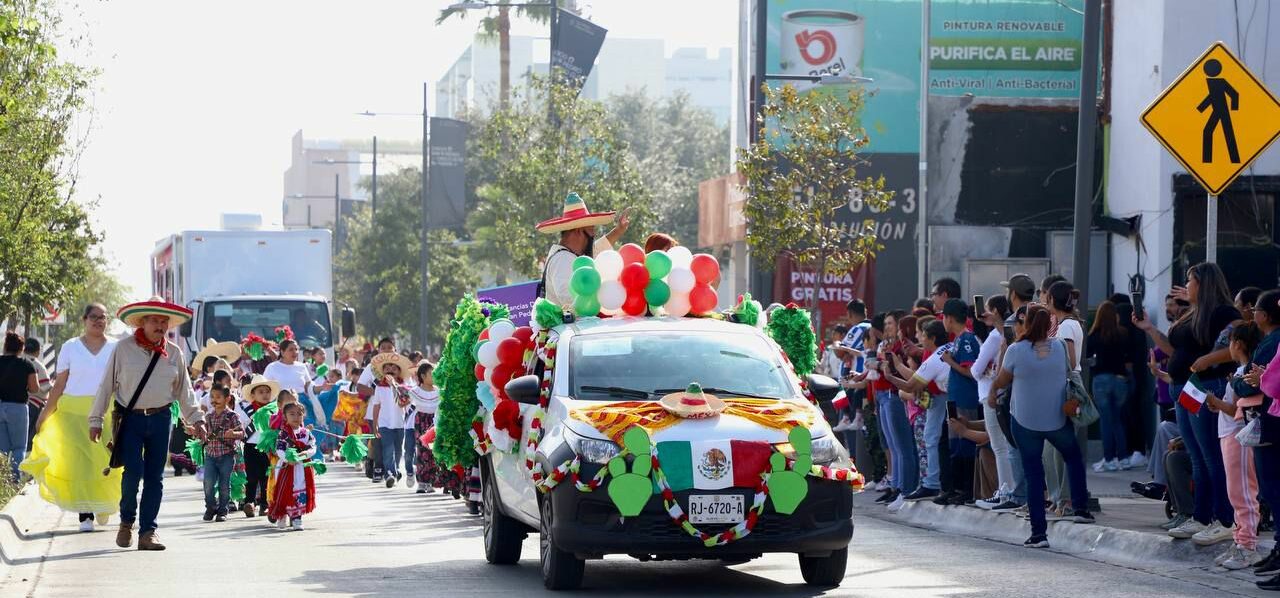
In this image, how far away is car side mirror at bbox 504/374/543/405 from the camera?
38.0 ft

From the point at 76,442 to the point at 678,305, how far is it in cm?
596

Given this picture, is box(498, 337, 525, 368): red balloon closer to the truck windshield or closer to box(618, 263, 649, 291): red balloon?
box(618, 263, 649, 291): red balloon

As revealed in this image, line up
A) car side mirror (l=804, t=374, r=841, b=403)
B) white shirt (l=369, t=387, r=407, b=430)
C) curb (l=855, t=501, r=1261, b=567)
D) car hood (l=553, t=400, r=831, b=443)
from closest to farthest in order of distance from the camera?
car hood (l=553, t=400, r=831, b=443)
car side mirror (l=804, t=374, r=841, b=403)
curb (l=855, t=501, r=1261, b=567)
white shirt (l=369, t=387, r=407, b=430)

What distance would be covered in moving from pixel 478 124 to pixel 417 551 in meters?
64.5

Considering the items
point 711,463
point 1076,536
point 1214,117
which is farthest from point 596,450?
point 1214,117

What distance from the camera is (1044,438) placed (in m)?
14.0

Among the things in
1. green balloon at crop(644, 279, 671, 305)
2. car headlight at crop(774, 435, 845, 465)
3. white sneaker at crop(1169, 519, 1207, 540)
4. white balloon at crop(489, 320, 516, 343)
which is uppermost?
green balloon at crop(644, 279, 671, 305)

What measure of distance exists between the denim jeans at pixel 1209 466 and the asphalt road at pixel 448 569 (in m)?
0.62

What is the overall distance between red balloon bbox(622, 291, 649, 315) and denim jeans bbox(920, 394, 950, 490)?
497cm

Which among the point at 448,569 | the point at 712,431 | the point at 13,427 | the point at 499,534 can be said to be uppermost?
the point at 712,431

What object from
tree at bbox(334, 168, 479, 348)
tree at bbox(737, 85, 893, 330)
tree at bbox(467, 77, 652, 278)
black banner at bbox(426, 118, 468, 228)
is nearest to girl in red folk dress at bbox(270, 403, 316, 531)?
tree at bbox(737, 85, 893, 330)

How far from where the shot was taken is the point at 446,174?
43719mm

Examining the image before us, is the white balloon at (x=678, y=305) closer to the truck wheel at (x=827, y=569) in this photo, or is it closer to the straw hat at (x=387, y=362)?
the truck wheel at (x=827, y=569)

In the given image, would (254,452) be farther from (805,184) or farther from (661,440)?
(805,184)
